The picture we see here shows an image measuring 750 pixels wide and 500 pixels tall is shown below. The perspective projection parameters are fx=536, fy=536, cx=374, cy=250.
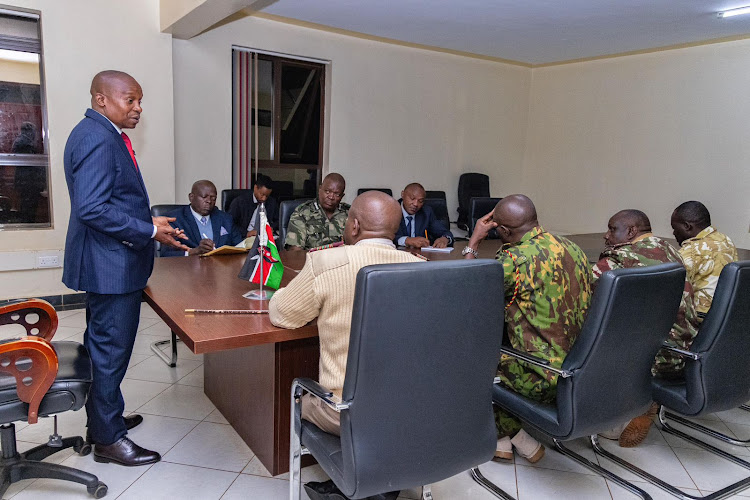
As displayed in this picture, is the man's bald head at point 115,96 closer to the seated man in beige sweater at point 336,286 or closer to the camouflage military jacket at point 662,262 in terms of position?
the seated man in beige sweater at point 336,286

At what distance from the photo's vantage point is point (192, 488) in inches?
86.5

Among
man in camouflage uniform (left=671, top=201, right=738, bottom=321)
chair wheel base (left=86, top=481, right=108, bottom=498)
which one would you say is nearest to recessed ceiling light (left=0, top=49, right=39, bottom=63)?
chair wheel base (left=86, top=481, right=108, bottom=498)

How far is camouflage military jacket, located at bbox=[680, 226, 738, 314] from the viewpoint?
112 inches

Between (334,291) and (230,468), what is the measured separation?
1.23m

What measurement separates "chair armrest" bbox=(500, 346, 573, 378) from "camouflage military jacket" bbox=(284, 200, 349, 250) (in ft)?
6.28

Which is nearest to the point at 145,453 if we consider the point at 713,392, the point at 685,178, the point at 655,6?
the point at 713,392

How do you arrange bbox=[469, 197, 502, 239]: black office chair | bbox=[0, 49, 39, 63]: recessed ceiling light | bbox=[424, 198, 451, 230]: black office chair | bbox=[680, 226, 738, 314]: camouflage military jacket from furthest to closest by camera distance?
bbox=[424, 198, 451, 230]: black office chair → bbox=[469, 197, 502, 239]: black office chair → bbox=[0, 49, 39, 63]: recessed ceiling light → bbox=[680, 226, 738, 314]: camouflage military jacket

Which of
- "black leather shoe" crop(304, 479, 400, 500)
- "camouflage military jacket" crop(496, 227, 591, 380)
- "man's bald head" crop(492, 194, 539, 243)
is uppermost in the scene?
"man's bald head" crop(492, 194, 539, 243)

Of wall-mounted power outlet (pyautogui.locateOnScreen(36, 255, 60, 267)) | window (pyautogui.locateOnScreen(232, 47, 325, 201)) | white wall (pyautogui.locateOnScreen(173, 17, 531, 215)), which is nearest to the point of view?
wall-mounted power outlet (pyautogui.locateOnScreen(36, 255, 60, 267))

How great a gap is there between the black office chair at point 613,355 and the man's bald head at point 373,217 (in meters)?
0.69

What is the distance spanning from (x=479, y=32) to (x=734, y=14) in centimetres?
232

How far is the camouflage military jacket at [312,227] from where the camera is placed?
3.67 m

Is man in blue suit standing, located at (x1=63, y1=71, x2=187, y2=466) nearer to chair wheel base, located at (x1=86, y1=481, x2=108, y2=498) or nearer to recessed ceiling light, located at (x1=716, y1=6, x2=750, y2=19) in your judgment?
chair wheel base, located at (x1=86, y1=481, x2=108, y2=498)

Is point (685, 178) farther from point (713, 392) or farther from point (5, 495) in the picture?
point (5, 495)
